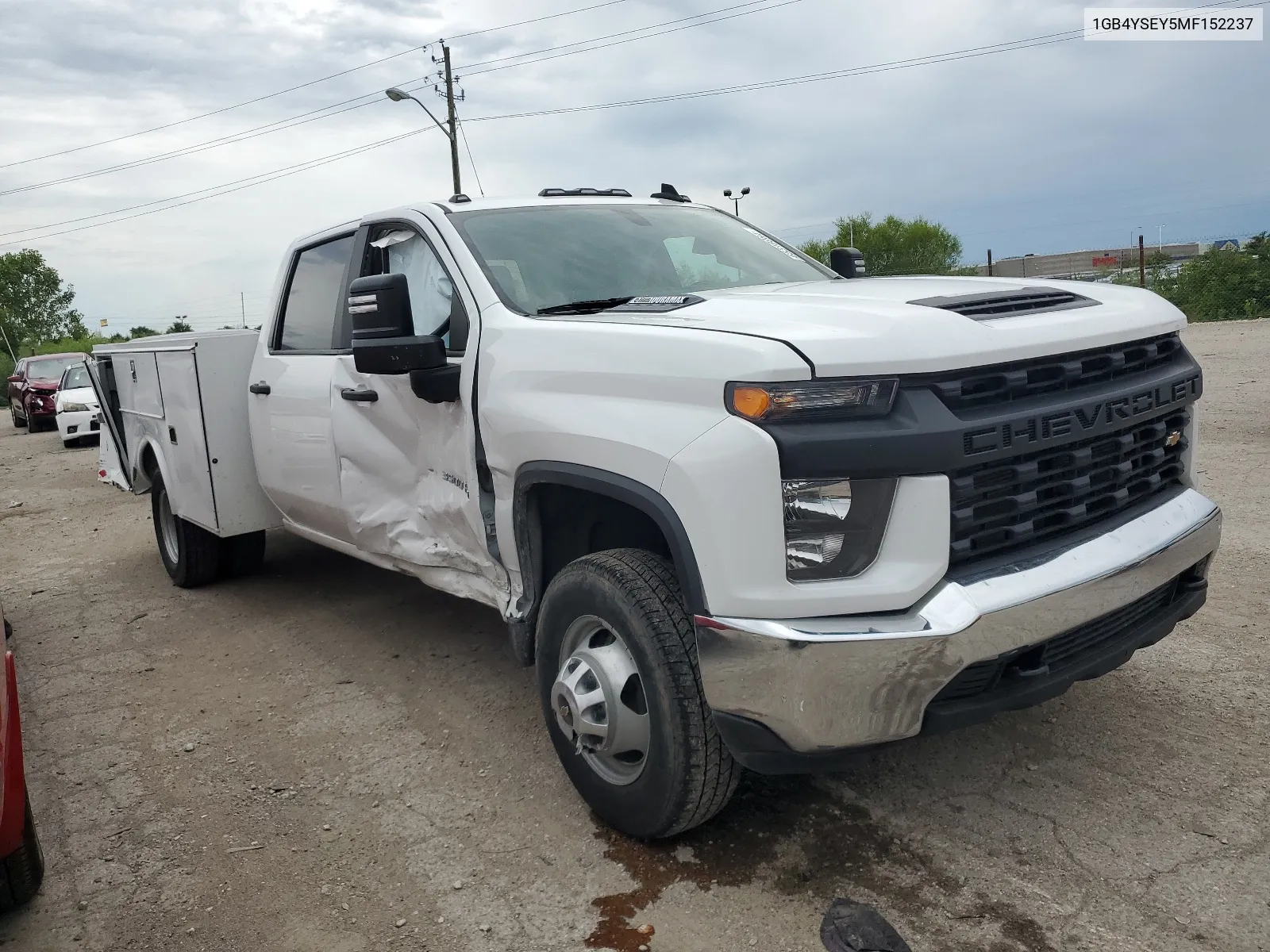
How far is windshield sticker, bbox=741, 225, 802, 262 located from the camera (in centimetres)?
443

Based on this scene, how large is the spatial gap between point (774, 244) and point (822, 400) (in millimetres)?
2317

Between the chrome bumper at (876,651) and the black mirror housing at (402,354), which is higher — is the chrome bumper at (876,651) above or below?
below

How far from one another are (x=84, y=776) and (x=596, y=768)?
2056 mm

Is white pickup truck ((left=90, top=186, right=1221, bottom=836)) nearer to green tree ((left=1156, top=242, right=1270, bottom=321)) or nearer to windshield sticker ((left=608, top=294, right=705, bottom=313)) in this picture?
windshield sticker ((left=608, top=294, right=705, bottom=313))

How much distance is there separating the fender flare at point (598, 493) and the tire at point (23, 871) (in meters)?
1.45

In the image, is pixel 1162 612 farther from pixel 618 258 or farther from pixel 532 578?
pixel 618 258

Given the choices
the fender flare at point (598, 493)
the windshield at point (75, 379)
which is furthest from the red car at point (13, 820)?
the windshield at point (75, 379)

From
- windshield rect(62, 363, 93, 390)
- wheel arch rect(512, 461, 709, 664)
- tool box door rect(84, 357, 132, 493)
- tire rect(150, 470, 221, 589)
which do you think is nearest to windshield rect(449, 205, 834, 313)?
wheel arch rect(512, 461, 709, 664)

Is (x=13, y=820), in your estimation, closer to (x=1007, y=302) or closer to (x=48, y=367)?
(x=1007, y=302)

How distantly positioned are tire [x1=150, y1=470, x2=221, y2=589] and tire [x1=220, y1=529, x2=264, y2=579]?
0.13 ft

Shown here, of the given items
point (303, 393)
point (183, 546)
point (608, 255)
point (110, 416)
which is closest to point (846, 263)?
point (608, 255)

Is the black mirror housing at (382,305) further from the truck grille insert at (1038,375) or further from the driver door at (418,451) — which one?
the truck grille insert at (1038,375)

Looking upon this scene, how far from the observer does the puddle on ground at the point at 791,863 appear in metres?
2.56

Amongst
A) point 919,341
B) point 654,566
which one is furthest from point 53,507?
point 919,341
